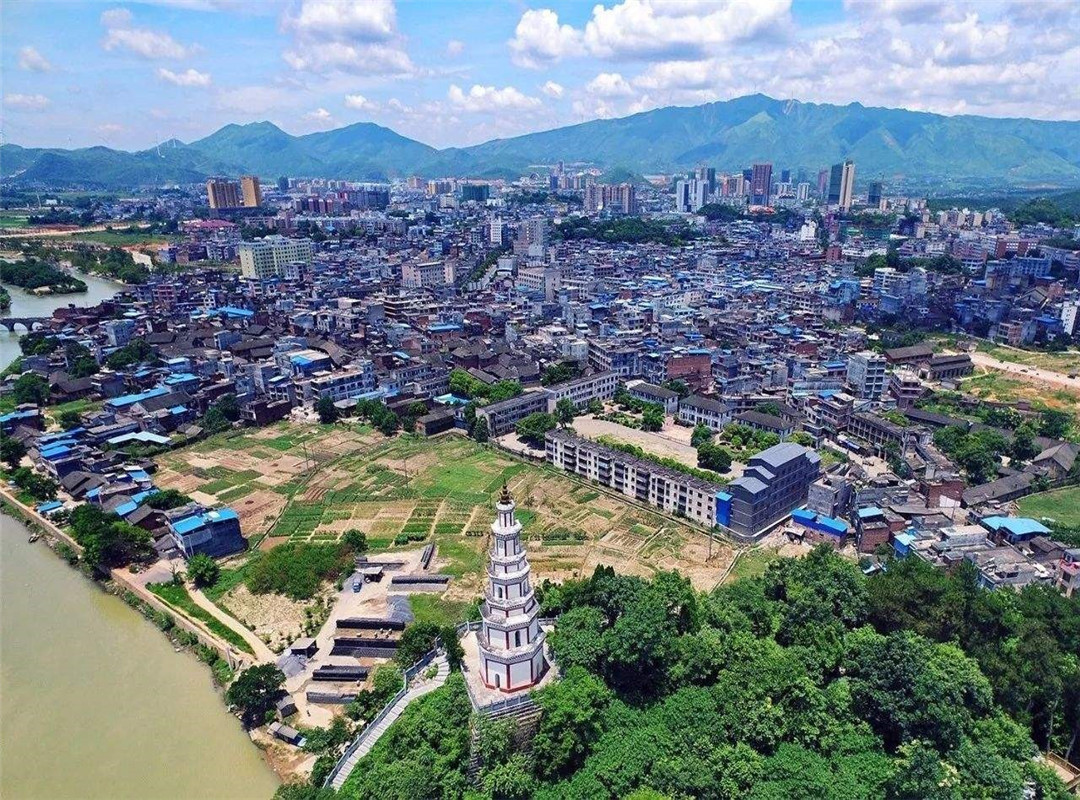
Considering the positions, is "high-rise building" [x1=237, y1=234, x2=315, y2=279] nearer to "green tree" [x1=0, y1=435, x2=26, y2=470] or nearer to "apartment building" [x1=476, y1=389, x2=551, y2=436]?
"green tree" [x1=0, y1=435, x2=26, y2=470]

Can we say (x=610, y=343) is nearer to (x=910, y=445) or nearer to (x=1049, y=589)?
(x=910, y=445)

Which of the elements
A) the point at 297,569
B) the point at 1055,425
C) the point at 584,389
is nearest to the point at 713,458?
the point at 584,389

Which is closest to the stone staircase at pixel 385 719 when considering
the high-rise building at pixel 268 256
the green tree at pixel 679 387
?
the green tree at pixel 679 387

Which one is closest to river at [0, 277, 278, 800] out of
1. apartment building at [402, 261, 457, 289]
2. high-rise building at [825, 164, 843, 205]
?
apartment building at [402, 261, 457, 289]

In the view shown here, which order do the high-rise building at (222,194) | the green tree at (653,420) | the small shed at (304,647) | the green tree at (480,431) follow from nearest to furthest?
the small shed at (304,647)
the green tree at (480,431)
the green tree at (653,420)
the high-rise building at (222,194)

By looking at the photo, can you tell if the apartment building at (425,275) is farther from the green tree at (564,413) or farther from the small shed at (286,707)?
the small shed at (286,707)

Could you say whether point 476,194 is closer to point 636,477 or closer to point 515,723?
point 636,477
